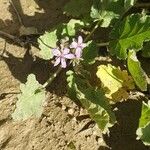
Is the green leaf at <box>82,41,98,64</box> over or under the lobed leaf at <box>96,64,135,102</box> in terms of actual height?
over

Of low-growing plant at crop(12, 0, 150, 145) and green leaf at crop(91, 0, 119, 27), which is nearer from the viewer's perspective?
low-growing plant at crop(12, 0, 150, 145)

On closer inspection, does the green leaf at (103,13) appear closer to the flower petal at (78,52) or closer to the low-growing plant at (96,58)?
the low-growing plant at (96,58)

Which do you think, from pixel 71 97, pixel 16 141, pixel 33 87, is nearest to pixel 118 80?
pixel 71 97

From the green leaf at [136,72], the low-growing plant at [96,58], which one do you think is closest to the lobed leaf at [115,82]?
the low-growing plant at [96,58]

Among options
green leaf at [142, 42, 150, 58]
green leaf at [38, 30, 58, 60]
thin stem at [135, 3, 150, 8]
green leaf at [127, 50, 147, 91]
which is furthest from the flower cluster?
thin stem at [135, 3, 150, 8]

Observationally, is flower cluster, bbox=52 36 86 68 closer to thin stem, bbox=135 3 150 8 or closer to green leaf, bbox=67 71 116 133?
green leaf, bbox=67 71 116 133

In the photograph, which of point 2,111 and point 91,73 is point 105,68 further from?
point 2,111

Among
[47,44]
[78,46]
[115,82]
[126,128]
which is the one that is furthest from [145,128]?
[47,44]

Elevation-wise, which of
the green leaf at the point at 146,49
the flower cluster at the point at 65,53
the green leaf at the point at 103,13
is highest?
the green leaf at the point at 103,13
